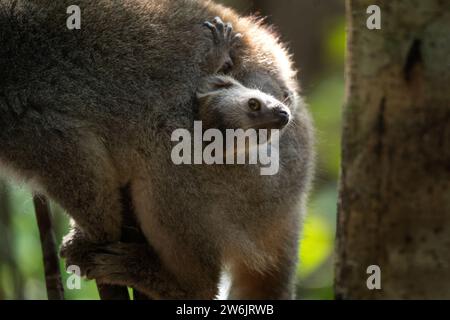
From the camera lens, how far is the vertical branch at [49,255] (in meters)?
5.11

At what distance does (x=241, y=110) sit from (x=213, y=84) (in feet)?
1.20

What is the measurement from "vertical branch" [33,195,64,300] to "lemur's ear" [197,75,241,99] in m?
1.41

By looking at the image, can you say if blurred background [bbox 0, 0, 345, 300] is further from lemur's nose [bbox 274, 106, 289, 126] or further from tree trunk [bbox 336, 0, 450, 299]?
tree trunk [bbox 336, 0, 450, 299]

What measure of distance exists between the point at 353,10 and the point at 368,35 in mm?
173

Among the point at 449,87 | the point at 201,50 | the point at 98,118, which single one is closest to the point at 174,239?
the point at 98,118

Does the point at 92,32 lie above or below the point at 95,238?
above

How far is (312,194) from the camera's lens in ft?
24.8

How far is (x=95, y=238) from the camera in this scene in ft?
17.1

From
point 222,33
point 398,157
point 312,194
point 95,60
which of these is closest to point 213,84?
point 222,33

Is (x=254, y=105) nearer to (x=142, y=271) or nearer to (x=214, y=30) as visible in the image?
(x=214, y=30)

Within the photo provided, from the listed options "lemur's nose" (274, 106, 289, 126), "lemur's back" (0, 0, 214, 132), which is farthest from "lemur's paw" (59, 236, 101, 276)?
"lemur's nose" (274, 106, 289, 126)

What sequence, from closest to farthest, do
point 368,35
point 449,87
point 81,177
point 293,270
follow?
point 449,87, point 368,35, point 81,177, point 293,270
